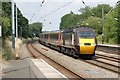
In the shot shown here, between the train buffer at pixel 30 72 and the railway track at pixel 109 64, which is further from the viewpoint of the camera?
the railway track at pixel 109 64

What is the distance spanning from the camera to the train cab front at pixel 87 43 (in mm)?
27366

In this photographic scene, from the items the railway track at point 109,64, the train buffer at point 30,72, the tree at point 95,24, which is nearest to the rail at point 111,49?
the railway track at point 109,64

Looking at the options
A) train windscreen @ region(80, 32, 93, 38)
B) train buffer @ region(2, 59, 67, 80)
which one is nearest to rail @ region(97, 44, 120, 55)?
train windscreen @ region(80, 32, 93, 38)

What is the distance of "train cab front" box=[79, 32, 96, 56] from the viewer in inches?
1077

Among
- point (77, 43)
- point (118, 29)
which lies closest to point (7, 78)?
point (77, 43)

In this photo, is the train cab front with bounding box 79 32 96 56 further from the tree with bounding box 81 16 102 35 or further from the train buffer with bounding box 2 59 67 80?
the tree with bounding box 81 16 102 35

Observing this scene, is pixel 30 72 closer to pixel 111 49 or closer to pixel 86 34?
pixel 86 34

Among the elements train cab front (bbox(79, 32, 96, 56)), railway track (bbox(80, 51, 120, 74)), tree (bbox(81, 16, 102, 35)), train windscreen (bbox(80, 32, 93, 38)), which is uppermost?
tree (bbox(81, 16, 102, 35))

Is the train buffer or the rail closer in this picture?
the train buffer

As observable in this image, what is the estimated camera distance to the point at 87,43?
2752 centimetres

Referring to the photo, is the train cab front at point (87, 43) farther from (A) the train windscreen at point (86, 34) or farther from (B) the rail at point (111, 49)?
(B) the rail at point (111, 49)

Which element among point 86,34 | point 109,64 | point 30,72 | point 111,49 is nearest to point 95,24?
point 111,49

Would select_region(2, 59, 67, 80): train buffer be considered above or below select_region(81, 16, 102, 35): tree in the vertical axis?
below

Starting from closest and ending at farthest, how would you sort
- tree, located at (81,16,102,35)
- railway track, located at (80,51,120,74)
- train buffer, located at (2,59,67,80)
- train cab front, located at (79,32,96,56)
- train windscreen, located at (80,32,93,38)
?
train buffer, located at (2,59,67,80) → railway track, located at (80,51,120,74) → train cab front, located at (79,32,96,56) → train windscreen, located at (80,32,93,38) → tree, located at (81,16,102,35)
